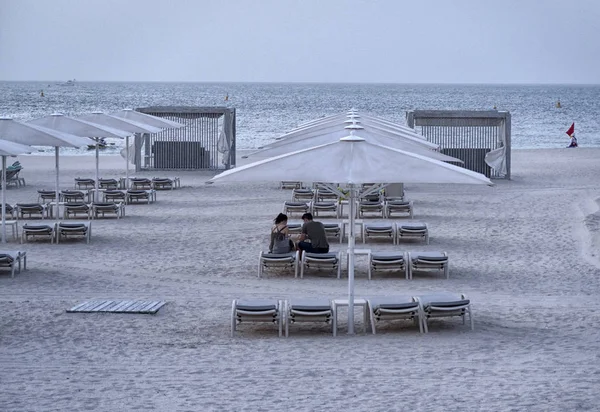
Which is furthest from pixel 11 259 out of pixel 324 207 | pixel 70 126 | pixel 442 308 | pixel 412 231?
pixel 324 207

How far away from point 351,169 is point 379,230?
20.2ft

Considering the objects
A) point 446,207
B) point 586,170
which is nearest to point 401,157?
point 446,207

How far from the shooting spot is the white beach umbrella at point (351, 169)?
10.6 metres

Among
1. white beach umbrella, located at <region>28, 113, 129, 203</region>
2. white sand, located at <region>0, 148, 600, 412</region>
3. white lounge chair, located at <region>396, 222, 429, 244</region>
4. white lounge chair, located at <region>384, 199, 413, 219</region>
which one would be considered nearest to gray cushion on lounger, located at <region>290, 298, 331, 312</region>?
white sand, located at <region>0, 148, 600, 412</region>

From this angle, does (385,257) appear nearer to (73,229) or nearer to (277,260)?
(277,260)

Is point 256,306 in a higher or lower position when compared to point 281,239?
lower

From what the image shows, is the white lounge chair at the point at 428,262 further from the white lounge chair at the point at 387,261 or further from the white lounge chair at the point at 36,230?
the white lounge chair at the point at 36,230

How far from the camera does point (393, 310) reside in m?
10.6

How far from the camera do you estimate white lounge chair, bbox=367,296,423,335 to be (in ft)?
34.8

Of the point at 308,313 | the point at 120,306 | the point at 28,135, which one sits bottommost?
the point at 120,306

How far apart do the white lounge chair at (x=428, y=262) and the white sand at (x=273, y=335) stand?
19 cm

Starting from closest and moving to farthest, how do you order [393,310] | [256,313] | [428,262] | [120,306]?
[256,313]
[393,310]
[120,306]
[428,262]

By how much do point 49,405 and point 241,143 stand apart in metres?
47.9

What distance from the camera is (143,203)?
23188 millimetres
